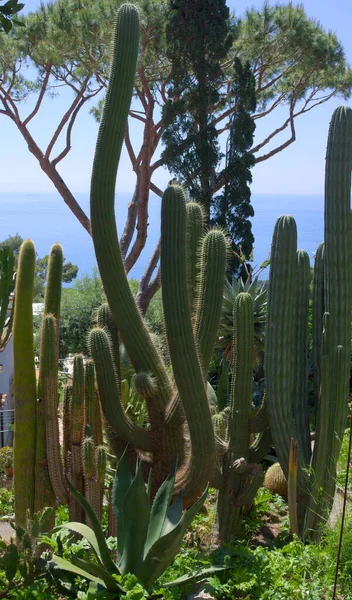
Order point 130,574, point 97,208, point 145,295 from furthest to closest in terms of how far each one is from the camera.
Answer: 1. point 145,295
2. point 97,208
3. point 130,574

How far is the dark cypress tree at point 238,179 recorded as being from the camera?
1672 centimetres

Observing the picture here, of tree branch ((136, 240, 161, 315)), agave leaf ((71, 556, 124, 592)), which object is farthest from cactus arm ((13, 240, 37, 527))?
tree branch ((136, 240, 161, 315))

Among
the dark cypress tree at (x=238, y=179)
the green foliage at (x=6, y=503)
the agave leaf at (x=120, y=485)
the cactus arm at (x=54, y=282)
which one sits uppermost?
the dark cypress tree at (x=238, y=179)

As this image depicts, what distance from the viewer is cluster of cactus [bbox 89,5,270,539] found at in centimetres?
432

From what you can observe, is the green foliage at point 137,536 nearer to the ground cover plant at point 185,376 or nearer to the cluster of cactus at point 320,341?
the ground cover plant at point 185,376

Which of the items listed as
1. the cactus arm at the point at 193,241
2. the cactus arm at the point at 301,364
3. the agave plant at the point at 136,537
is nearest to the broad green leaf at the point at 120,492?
the agave plant at the point at 136,537

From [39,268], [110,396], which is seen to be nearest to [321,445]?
[110,396]

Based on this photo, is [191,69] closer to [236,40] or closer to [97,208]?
[236,40]

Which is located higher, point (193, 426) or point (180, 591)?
point (193, 426)

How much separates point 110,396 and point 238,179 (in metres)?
12.9

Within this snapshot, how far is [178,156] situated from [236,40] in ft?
11.9

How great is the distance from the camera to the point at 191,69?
16609mm

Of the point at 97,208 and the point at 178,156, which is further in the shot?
the point at 178,156

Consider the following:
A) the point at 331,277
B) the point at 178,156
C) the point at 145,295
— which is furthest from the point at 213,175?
the point at 331,277
